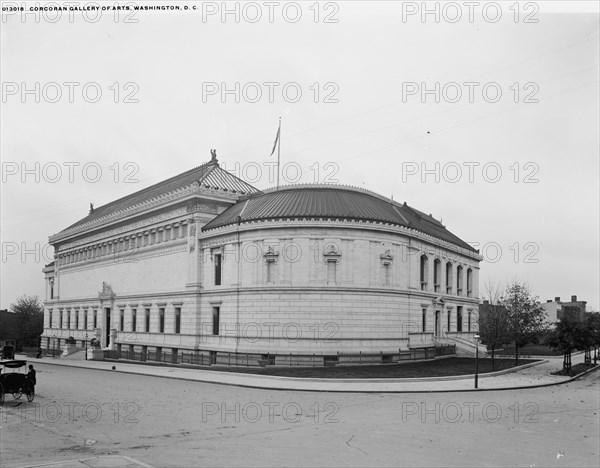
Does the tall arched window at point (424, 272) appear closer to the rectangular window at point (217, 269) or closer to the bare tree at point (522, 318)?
the bare tree at point (522, 318)

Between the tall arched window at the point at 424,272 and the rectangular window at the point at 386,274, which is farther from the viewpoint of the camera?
the tall arched window at the point at 424,272

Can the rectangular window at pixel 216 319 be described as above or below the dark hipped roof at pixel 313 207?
below

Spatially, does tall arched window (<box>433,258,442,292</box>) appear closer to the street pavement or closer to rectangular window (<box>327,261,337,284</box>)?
rectangular window (<box>327,261,337,284</box>)

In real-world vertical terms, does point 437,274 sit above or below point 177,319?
above

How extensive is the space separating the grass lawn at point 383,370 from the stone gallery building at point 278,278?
2206mm

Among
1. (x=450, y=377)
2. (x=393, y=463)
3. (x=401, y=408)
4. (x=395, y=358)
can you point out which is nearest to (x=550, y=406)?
(x=401, y=408)

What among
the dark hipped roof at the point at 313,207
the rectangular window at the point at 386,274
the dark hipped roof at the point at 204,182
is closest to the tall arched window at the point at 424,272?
the dark hipped roof at the point at 313,207

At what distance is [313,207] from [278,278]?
21.5 ft

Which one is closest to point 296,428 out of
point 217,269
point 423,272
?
point 217,269

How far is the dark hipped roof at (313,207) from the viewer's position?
159ft

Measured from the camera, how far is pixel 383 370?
1658 inches

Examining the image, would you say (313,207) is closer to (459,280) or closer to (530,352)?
(459,280)

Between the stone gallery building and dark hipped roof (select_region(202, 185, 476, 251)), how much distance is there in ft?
0.46

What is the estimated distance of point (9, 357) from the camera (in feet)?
119
